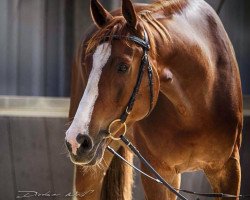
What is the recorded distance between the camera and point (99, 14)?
117 inches

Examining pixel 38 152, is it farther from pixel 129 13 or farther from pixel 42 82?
pixel 129 13

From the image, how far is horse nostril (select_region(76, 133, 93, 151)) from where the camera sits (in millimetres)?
2705

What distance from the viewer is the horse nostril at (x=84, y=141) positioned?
271 cm

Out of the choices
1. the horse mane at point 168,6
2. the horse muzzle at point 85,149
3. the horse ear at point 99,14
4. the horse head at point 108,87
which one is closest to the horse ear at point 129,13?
the horse head at point 108,87

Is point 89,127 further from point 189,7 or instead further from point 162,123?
point 189,7

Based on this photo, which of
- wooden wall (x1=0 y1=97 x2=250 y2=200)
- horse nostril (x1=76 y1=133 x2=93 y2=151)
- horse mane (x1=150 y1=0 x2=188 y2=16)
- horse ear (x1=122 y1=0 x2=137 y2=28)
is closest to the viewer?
horse nostril (x1=76 y1=133 x2=93 y2=151)

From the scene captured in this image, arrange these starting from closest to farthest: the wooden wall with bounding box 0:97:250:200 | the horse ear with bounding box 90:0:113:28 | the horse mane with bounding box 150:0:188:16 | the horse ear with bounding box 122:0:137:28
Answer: the horse ear with bounding box 122:0:137:28, the horse ear with bounding box 90:0:113:28, the horse mane with bounding box 150:0:188:16, the wooden wall with bounding box 0:97:250:200

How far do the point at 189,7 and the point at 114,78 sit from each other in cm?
79

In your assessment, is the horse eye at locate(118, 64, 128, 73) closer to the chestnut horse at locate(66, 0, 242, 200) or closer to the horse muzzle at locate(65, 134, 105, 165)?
the chestnut horse at locate(66, 0, 242, 200)

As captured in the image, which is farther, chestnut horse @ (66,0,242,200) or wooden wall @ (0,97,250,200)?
wooden wall @ (0,97,250,200)

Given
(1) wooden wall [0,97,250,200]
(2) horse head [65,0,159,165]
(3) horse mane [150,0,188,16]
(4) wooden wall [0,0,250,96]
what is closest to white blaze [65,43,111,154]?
(2) horse head [65,0,159,165]

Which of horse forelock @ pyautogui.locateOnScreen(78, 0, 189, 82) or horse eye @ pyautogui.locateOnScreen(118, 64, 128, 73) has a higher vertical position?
horse forelock @ pyautogui.locateOnScreen(78, 0, 189, 82)

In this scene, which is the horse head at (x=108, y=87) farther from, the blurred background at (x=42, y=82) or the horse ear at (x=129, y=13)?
the blurred background at (x=42, y=82)

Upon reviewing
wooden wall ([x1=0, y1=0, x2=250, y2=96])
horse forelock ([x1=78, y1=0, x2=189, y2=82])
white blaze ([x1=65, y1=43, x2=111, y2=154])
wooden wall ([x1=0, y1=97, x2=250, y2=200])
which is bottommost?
wooden wall ([x1=0, y1=97, x2=250, y2=200])
